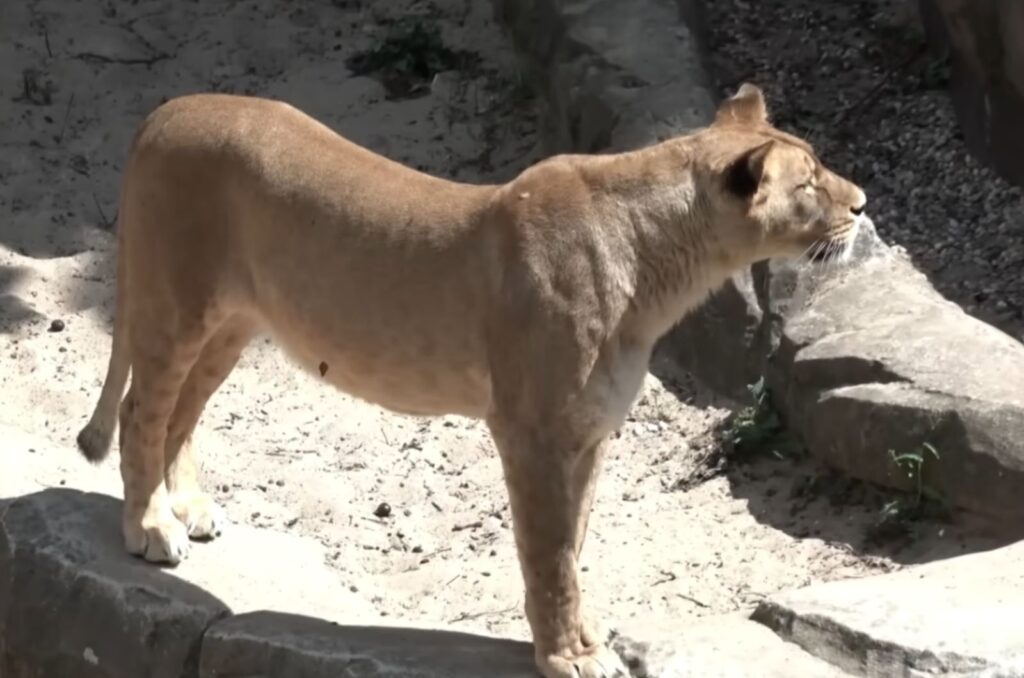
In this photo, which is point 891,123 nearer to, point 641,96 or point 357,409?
point 641,96

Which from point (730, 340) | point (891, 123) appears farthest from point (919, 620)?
point (891, 123)

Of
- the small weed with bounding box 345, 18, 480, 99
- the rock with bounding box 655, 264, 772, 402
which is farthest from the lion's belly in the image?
the small weed with bounding box 345, 18, 480, 99

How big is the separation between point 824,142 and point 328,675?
4486 mm

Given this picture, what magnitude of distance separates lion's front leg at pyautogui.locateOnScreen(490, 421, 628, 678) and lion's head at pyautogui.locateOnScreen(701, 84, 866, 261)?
77 centimetres

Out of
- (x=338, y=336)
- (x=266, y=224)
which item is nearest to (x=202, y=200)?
(x=266, y=224)

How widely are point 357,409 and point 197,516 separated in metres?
1.68

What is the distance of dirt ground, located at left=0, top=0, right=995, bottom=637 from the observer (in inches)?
230

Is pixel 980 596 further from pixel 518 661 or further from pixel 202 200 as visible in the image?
pixel 202 200

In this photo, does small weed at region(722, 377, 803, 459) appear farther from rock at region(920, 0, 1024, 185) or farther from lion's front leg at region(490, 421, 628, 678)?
lion's front leg at region(490, 421, 628, 678)

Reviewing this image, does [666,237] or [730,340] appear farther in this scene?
[730,340]

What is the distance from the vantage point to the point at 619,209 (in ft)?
14.6

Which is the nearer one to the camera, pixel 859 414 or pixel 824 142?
pixel 859 414

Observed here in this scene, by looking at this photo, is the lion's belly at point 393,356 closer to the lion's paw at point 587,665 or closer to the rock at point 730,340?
the lion's paw at point 587,665

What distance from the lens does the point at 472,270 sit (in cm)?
449
